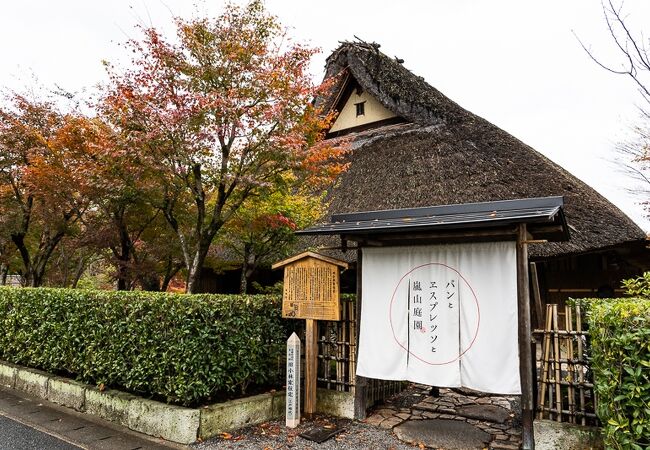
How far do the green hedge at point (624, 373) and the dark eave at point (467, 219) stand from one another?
1.01 metres

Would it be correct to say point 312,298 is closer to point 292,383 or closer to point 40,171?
point 292,383


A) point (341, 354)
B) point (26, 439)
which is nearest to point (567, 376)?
point (341, 354)

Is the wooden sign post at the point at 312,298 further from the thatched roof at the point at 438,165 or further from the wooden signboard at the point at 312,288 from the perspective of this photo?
the thatched roof at the point at 438,165

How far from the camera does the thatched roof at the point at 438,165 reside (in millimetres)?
8891

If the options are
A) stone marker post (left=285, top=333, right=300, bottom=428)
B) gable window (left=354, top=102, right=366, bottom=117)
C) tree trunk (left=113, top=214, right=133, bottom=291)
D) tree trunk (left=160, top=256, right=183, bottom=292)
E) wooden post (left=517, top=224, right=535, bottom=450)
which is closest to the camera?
wooden post (left=517, top=224, right=535, bottom=450)

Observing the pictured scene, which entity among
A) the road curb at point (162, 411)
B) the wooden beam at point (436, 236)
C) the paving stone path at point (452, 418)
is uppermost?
the wooden beam at point (436, 236)

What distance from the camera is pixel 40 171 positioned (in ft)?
25.1

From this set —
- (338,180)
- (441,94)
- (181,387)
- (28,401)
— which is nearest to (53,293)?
(28,401)

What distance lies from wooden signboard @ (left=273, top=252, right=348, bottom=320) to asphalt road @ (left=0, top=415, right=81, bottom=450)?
284 cm

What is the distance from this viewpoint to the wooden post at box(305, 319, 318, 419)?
5.35 m

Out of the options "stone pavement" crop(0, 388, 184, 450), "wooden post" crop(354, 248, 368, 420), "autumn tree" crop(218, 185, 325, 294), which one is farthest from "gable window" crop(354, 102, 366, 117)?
"stone pavement" crop(0, 388, 184, 450)

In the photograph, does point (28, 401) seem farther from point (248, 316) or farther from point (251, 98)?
point (251, 98)

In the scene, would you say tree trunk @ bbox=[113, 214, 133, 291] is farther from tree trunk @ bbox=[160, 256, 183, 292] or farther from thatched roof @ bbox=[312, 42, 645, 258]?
thatched roof @ bbox=[312, 42, 645, 258]

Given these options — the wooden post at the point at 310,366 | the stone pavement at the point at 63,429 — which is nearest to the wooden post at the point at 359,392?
the wooden post at the point at 310,366
